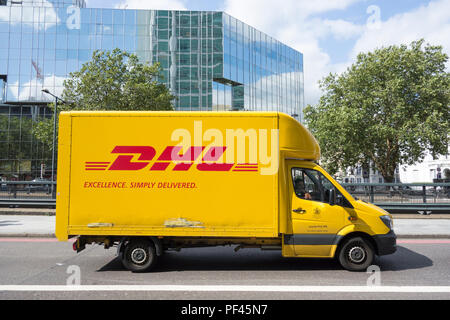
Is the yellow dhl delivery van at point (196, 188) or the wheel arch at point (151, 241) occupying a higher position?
the yellow dhl delivery van at point (196, 188)

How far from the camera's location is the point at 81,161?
6141mm

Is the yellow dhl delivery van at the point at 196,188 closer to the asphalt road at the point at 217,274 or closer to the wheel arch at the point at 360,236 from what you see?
the wheel arch at the point at 360,236

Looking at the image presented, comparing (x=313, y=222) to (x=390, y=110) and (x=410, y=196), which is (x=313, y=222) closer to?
(x=410, y=196)

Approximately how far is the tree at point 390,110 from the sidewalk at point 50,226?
14.6 meters

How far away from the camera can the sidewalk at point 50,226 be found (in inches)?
407

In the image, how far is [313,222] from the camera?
6129 mm

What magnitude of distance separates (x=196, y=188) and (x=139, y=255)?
1.76 metres

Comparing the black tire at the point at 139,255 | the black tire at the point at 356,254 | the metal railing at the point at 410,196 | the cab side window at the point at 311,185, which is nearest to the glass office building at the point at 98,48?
the metal railing at the point at 410,196

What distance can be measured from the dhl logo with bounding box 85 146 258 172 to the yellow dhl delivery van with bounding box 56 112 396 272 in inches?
0.7

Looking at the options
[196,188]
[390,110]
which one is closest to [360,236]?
[196,188]

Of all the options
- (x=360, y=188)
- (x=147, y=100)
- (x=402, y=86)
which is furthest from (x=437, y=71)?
(x=147, y=100)

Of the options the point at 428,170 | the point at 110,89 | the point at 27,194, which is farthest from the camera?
the point at 428,170
